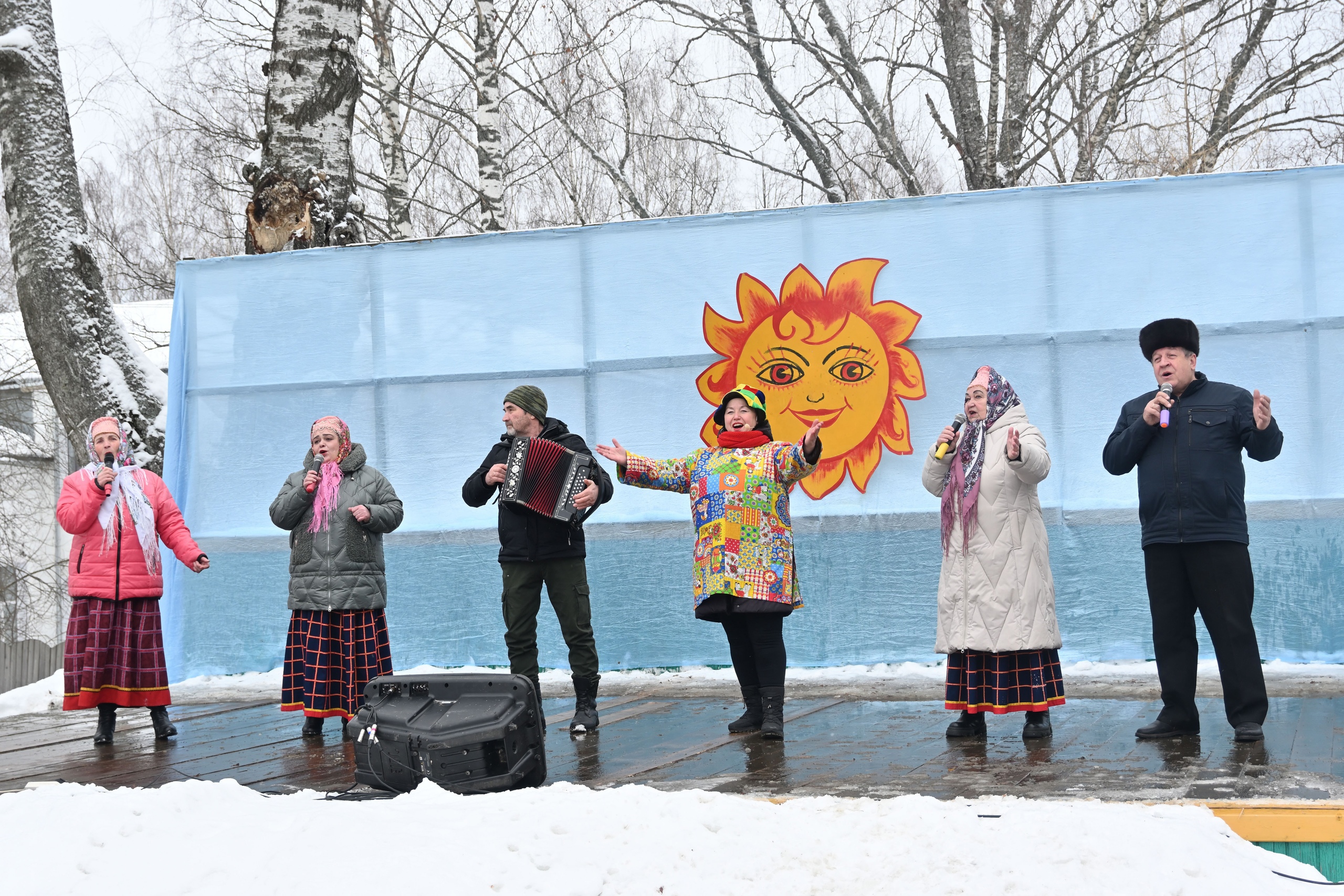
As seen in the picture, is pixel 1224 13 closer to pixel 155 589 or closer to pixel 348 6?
pixel 348 6

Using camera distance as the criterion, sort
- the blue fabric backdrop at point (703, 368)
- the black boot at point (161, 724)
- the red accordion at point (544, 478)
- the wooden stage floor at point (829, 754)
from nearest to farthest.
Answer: the wooden stage floor at point (829, 754), the red accordion at point (544, 478), the black boot at point (161, 724), the blue fabric backdrop at point (703, 368)

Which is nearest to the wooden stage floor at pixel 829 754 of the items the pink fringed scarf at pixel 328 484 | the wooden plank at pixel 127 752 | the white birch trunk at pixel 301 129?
the wooden plank at pixel 127 752

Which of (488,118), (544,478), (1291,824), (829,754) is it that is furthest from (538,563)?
(488,118)

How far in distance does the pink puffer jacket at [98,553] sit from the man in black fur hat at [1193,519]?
172 inches

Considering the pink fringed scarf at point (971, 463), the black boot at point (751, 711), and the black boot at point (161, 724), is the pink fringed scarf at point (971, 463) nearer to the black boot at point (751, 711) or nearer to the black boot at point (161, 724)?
the black boot at point (751, 711)

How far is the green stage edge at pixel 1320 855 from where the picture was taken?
11.1 feet

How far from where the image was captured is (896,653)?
6660 millimetres

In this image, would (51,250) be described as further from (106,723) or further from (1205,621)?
(1205,621)

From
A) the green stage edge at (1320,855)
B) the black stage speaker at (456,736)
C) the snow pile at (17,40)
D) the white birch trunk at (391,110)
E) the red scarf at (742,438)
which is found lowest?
the green stage edge at (1320,855)

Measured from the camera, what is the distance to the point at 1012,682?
502 centimetres

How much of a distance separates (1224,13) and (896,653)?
912 centimetres

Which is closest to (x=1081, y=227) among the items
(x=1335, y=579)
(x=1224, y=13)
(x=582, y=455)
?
(x=1335, y=579)

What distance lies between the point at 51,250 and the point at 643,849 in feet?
22.1

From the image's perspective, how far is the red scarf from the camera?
5.34m
